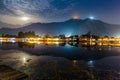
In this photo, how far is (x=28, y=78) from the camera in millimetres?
33156

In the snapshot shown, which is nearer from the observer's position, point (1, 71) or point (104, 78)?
point (1, 71)

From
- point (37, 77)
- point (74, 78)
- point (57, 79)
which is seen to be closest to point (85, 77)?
point (74, 78)

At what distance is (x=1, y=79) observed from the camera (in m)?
28.1

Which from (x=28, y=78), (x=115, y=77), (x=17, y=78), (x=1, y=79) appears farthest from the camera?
(x=115, y=77)

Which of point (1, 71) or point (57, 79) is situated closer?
point (1, 71)

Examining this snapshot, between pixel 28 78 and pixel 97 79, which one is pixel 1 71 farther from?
pixel 97 79

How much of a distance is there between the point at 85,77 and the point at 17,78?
12434mm

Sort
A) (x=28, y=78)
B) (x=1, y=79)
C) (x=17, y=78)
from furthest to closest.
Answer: (x=28, y=78), (x=17, y=78), (x=1, y=79)

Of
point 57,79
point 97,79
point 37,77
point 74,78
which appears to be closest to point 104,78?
point 97,79

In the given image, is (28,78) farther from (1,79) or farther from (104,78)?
(104,78)

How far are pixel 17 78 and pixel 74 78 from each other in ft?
34.2

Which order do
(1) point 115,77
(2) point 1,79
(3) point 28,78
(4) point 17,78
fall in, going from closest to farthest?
(2) point 1,79
(4) point 17,78
(3) point 28,78
(1) point 115,77

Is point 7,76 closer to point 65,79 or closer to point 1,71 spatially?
point 1,71

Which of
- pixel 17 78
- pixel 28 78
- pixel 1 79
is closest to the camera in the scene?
pixel 1 79
